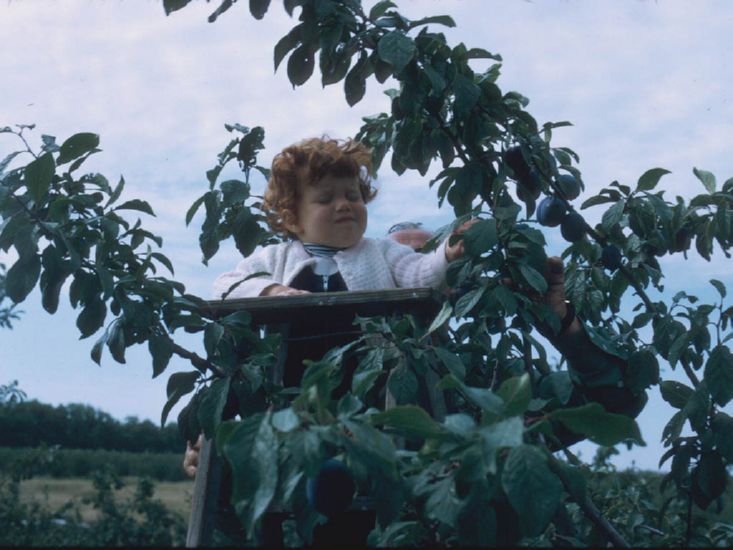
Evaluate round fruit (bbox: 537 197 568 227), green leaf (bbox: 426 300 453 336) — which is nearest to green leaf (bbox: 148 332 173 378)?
green leaf (bbox: 426 300 453 336)

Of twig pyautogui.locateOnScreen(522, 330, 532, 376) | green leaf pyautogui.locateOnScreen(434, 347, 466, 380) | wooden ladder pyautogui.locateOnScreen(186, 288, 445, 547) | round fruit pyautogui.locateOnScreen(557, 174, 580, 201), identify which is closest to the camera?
green leaf pyautogui.locateOnScreen(434, 347, 466, 380)

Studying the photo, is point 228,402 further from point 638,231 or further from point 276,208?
point 638,231

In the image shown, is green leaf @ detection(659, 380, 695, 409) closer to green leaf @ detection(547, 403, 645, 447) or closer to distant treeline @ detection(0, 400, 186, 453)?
green leaf @ detection(547, 403, 645, 447)

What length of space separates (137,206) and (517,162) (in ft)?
2.71

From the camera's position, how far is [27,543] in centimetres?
497

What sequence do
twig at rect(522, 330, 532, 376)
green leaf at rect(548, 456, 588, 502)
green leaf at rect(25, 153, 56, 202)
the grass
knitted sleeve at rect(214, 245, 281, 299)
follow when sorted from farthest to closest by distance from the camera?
the grass → knitted sleeve at rect(214, 245, 281, 299) → twig at rect(522, 330, 532, 376) → green leaf at rect(25, 153, 56, 202) → green leaf at rect(548, 456, 588, 502)

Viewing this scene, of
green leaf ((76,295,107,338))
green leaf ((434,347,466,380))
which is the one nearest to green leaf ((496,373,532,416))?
green leaf ((434,347,466,380))

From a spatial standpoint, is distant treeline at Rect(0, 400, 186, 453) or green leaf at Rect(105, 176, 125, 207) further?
distant treeline at Rect(0, 400, 186, 453)

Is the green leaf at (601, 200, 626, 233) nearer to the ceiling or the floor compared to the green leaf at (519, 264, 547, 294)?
nearer to the ceiling

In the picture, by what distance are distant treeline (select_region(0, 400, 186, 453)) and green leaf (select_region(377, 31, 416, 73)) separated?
149 inches

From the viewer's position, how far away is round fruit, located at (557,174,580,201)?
6.83 ft

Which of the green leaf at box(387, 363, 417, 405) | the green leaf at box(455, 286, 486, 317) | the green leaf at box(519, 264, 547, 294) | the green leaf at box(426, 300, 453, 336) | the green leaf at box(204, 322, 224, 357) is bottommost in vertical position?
the green leaf at box(387, 363, 417, 405)

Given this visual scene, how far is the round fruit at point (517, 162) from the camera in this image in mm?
2070

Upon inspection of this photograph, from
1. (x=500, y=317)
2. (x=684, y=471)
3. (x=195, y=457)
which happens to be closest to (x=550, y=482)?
(x=500, y=317)
